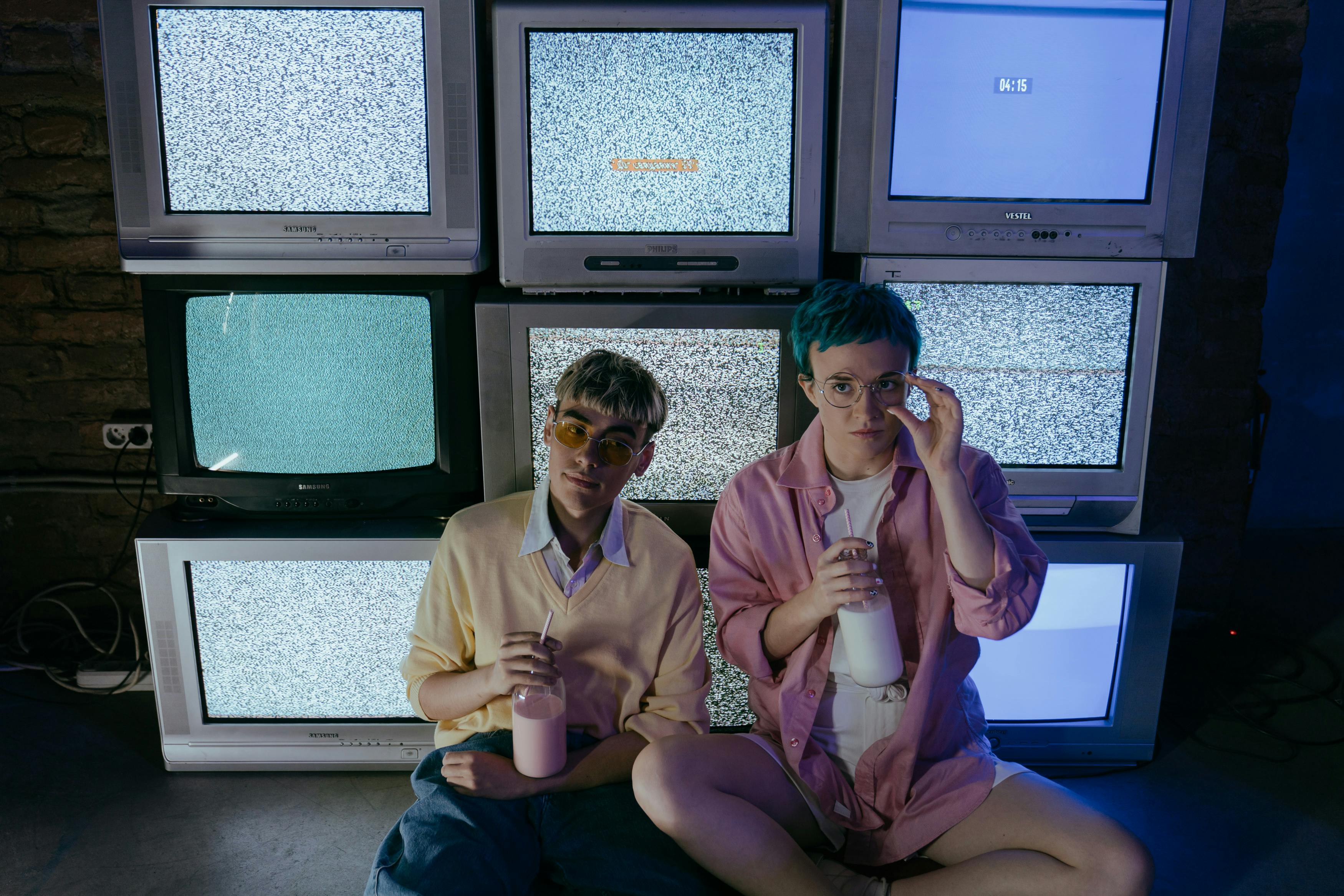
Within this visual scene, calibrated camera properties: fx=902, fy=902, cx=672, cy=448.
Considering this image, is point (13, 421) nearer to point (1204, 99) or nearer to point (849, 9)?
point (849, 9)

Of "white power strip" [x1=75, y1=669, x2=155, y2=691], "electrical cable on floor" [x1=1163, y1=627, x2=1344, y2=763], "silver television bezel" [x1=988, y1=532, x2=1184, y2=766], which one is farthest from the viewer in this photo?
"white power strip" [x1=75, y1=669, x2=155, y2=691]

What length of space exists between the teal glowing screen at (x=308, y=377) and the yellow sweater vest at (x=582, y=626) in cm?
37

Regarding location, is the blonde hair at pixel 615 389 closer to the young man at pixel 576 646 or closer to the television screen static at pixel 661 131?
the young man at pixel 576 646

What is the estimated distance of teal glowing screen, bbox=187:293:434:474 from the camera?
1818mm

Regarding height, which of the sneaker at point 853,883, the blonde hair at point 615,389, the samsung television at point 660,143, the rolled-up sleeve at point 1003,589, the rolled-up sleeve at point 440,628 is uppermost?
the samsung television at point 660,143

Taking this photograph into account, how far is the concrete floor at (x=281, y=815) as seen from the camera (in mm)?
1739

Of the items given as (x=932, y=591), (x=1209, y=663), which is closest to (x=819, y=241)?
(x=932, y=591)

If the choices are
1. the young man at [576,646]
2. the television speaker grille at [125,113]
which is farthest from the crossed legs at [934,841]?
the television speaker grille at [125,113]

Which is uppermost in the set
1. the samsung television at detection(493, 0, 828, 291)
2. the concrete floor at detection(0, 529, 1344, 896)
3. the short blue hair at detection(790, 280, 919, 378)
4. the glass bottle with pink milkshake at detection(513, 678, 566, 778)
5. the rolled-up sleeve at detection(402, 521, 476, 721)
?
the samsung television at detection(493, 0, 828, 291)

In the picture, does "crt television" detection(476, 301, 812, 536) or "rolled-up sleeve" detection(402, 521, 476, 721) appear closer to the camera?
"rolled-up sleeve" detection(402, 521, 476, 721)

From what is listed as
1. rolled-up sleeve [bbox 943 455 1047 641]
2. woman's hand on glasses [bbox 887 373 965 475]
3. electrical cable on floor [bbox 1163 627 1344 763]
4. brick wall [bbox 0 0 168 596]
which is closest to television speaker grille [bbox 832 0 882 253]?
woman's hand on glasses [bbox 887 373 965 475]

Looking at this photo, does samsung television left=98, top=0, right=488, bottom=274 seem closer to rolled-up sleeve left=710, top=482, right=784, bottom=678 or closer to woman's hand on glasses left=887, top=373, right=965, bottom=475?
rolled-up sleeve left=710, top=482, right=784, bottom=678

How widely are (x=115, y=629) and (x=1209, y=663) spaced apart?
3.07 metres

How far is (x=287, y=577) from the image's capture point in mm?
1902
